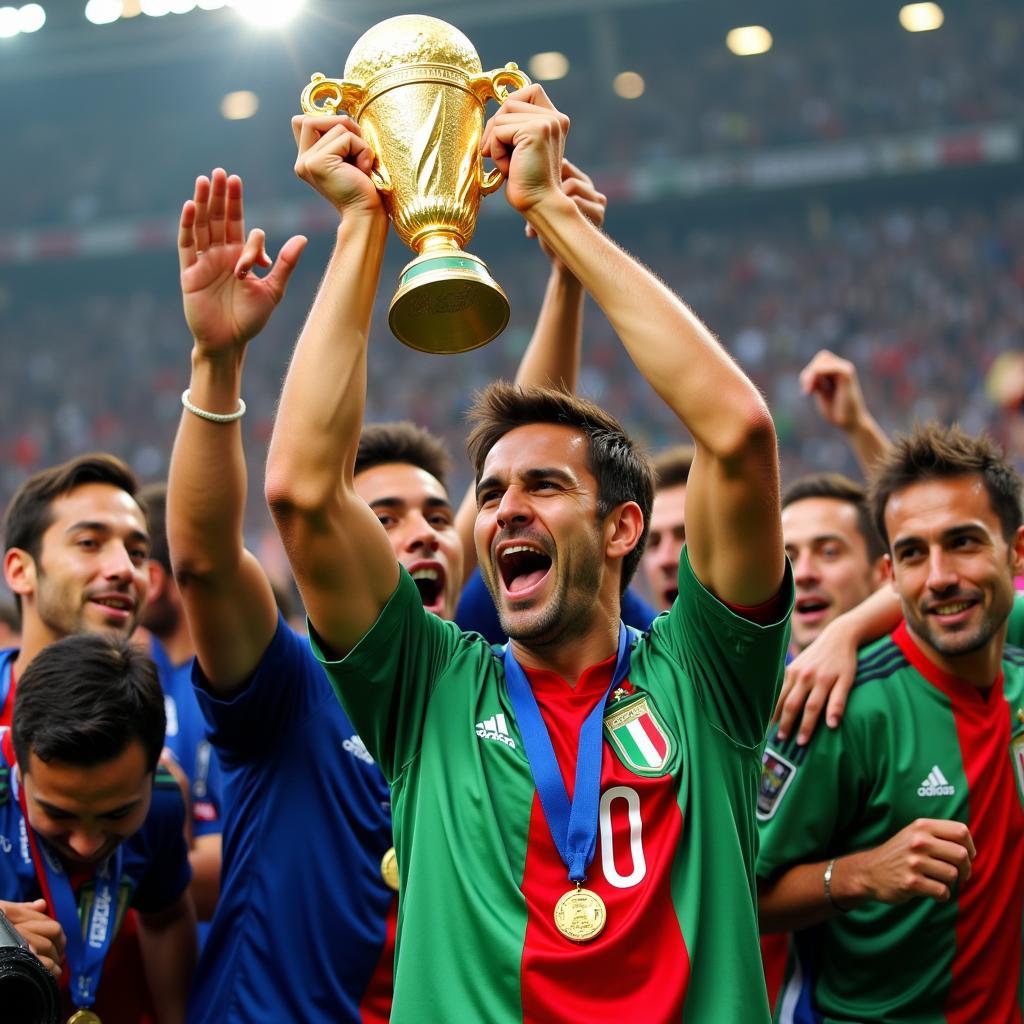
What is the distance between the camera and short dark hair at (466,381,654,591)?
2.63 meters

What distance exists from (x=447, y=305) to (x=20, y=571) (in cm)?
172

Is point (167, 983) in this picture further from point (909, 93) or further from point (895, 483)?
point (909, 93)

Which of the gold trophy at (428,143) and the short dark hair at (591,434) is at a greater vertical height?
the gold trophy at (428,143)

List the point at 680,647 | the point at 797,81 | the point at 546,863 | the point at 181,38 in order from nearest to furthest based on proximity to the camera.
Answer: the point at 546,863
the point at 680,647
the point at 181,38
the point at 797,81

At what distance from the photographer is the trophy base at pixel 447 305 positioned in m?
2.37

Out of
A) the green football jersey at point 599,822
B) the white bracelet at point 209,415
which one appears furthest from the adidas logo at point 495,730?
the white bracelet at point 209,415

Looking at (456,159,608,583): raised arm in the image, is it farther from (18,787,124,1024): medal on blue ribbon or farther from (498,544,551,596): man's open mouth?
(18,787,124,1024): medal on blue ribbon

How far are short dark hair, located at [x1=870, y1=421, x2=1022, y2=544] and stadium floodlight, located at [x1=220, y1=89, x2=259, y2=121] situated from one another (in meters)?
21.7

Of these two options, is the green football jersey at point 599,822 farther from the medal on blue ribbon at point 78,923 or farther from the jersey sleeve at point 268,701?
the medal on blue ribbon at point 78,923

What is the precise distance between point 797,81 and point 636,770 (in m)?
22.0

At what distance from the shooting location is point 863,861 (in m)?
Answer: 2.90

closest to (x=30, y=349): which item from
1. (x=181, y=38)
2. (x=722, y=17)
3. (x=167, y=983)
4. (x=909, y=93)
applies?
(x=181, y=38)

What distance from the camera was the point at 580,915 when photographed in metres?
2.21

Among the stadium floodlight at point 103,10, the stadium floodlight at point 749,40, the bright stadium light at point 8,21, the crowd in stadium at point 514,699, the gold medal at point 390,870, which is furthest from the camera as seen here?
the stadium floodlight at point 749,40
